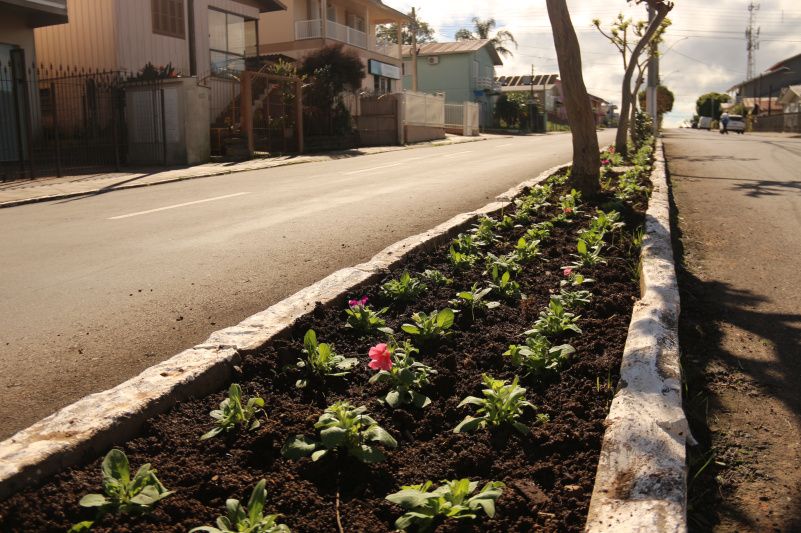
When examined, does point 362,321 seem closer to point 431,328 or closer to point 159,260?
point 431,328

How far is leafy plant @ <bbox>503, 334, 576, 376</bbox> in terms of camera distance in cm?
313

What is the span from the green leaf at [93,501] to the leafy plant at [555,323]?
203 centimetres

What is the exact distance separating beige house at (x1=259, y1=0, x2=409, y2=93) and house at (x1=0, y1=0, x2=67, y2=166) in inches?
590

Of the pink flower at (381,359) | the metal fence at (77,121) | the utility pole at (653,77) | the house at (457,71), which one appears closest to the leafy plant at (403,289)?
the pink flower at (381,359)

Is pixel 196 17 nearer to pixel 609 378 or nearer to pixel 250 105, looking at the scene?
pixel 250 105

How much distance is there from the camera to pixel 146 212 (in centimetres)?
945

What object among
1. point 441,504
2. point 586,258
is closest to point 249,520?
point 441,504

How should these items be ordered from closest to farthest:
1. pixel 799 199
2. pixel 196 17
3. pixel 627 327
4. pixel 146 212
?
pixel 627 327 → pixel 146 212 → pixel 799 199 → pixel 196 17

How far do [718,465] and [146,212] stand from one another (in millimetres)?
8210

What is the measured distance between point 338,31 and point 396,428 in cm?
3601

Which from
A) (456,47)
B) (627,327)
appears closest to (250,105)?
(627,327)

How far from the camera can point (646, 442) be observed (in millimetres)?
2428

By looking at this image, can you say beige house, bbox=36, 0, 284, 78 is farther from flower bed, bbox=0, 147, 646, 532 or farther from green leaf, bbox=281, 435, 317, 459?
green leaf, bbox=281, 435, 317, 459

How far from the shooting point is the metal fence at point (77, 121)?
1705cm
